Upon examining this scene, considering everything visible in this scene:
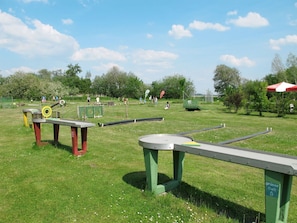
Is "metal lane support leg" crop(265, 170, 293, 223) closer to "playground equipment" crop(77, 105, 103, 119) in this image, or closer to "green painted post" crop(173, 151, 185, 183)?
"green painted post" crop(173, 151, 185, 183)

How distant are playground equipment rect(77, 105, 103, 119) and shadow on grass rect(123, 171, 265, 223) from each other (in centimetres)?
1462

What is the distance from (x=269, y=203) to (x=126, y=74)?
267 feet

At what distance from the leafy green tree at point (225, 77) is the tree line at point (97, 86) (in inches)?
354

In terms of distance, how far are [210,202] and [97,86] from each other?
81347mm

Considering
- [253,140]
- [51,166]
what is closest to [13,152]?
[51,166]

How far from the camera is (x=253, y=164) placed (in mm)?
3363

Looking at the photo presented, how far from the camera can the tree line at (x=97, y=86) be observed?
59.8 metres

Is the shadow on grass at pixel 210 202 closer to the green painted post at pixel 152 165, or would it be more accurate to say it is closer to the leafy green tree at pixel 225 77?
the green painted post at pixel 152 165

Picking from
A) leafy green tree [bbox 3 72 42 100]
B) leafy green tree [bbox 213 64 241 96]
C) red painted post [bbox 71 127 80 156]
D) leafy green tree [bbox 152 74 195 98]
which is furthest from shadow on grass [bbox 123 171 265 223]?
leafy green tree [bbox 213 64 241 96]

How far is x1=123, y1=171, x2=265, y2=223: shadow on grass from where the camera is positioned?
12.9 feet

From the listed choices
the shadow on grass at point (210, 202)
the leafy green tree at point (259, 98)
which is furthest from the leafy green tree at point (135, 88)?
the shadow on grass at point (210, 202)

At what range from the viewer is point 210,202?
14.5ft

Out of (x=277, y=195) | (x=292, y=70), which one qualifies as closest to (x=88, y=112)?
(x=277, y=195)

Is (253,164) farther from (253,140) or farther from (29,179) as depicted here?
(253,140)
